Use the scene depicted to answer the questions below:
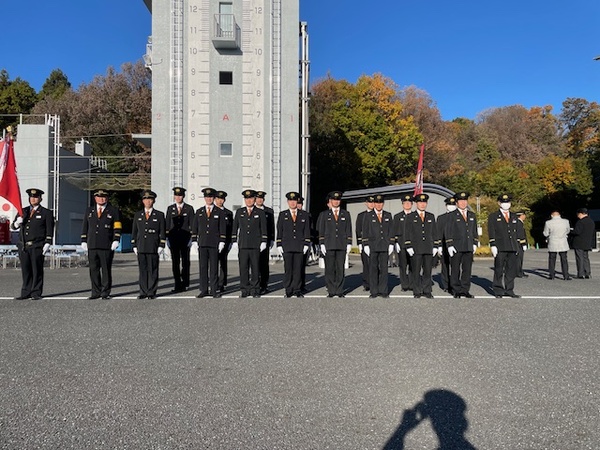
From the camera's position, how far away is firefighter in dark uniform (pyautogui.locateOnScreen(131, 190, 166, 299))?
411 inches

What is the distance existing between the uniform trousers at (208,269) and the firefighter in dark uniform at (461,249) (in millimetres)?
4696

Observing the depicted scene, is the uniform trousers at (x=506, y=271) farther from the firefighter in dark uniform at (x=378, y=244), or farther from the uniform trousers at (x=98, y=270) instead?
the uniform trousers at (x=98, y=270)

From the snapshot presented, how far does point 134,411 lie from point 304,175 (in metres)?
20.9

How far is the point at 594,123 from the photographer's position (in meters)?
59.2

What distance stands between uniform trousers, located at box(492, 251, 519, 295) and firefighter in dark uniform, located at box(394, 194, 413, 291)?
Result: 6.04 feet

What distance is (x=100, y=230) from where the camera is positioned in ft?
33.9

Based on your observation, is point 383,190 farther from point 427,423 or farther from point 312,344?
point 427,423

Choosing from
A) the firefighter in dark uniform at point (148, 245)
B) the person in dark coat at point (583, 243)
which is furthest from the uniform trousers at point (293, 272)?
the person in dark coat at point (583, 243)

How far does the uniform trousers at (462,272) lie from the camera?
1063 centimetres

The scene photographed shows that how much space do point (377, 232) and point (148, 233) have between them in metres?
4.52

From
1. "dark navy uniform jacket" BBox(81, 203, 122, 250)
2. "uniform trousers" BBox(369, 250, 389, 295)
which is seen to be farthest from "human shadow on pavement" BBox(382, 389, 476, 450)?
"dark navy uniform jacket" BBox(81, 203, 122, 250)

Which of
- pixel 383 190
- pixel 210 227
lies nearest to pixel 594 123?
pixel 383 190

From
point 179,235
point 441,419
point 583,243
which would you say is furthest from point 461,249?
point 441,419

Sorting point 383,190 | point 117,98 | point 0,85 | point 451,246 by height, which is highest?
point 0,85
